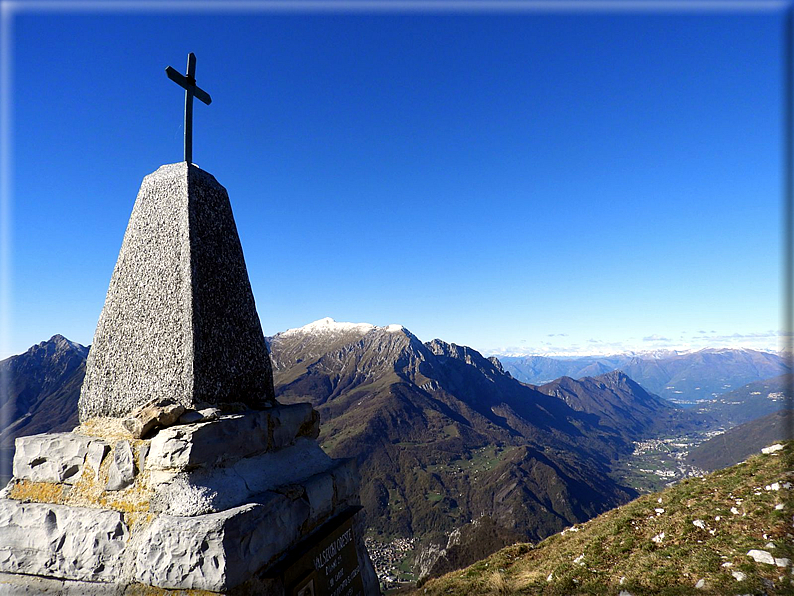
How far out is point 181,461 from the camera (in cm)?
368

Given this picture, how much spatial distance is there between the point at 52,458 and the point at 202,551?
2.12 meters

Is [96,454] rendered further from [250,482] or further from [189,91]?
[189,91]

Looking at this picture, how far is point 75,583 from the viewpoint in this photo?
12.1ft

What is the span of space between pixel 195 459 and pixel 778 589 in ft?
30.6

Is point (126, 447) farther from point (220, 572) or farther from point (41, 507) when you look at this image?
point (220, 572)

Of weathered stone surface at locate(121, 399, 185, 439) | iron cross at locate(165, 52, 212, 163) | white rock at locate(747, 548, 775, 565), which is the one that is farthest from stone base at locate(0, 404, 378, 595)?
white rock at locate(747, 548, 775, 565)

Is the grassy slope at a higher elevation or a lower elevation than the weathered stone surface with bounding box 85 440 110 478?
lower

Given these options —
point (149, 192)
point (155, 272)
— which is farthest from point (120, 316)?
point (149, 192)

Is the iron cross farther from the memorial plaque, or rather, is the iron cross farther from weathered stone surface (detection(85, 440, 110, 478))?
the memorial plaque

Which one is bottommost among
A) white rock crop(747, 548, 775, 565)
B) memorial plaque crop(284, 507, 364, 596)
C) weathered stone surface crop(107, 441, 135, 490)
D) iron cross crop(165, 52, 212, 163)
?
white rock crop(747, 548, 775, 565)

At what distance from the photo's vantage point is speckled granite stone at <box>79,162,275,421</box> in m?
4.54

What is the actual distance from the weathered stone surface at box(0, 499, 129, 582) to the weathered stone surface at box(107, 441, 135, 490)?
247mm

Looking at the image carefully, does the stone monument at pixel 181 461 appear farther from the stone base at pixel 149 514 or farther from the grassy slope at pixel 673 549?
the grassy slope at pixel 673 549

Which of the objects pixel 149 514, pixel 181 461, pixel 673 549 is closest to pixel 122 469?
pixel 149 514
